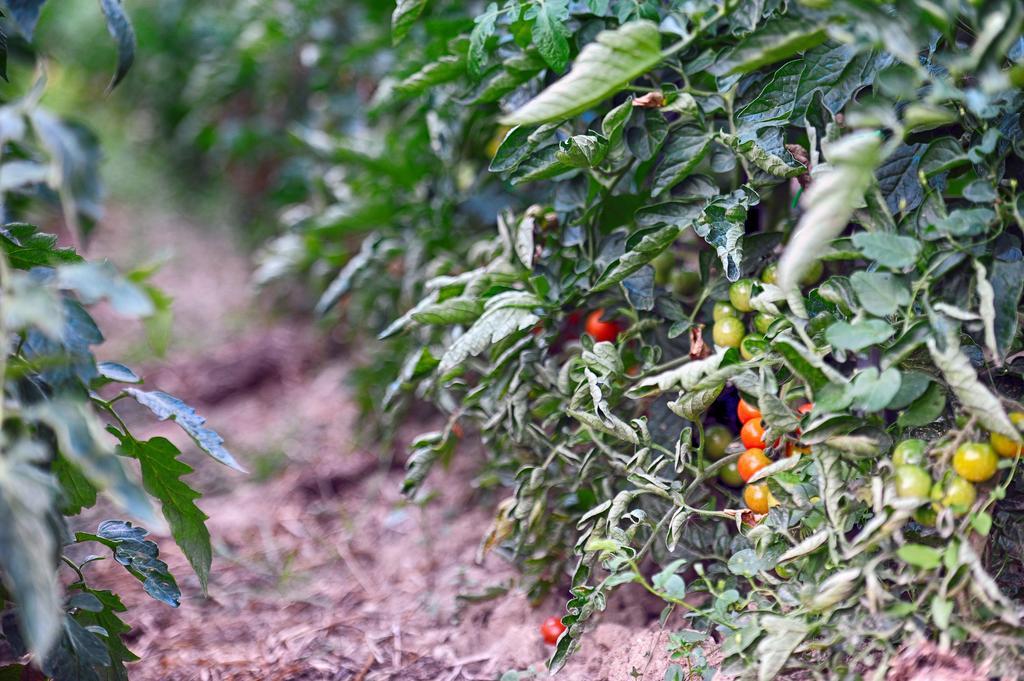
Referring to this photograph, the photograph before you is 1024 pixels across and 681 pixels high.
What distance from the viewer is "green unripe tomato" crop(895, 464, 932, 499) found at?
933mm

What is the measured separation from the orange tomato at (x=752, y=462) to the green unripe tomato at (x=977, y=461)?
266mm

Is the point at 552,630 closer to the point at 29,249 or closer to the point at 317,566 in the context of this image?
the point at 317,566

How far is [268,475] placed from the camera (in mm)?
2137

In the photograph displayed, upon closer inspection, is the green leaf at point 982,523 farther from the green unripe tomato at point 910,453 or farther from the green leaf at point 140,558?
the green leaf at point 140,558

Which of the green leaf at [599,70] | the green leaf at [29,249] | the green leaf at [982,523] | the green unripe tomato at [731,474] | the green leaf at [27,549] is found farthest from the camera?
the green unripe tomato at [731,474]

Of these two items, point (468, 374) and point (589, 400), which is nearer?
point (589, 400)

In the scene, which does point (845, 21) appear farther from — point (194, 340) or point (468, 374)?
point (194, 340)

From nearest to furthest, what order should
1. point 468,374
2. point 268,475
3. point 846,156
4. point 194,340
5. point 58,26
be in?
point 846,156 → point 468,374 → point 268,475 → point 194,340 → point 58,26

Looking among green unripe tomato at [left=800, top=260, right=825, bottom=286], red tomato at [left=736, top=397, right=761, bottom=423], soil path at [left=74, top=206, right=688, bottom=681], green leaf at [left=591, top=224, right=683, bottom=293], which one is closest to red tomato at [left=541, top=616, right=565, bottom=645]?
soil path at [left=74, top=206, right=688, bottom=681]

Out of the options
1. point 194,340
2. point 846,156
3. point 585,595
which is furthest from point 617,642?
point 194,340

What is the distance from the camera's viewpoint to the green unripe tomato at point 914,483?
36.7 inches

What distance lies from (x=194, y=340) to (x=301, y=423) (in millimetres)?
688

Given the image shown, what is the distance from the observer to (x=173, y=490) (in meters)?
1.20

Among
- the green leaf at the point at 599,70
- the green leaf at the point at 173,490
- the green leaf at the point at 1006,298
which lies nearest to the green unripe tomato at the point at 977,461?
the green leaf at the point at 1006,298
